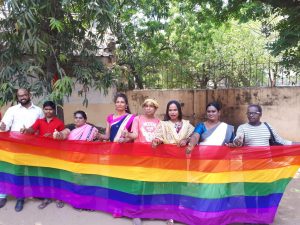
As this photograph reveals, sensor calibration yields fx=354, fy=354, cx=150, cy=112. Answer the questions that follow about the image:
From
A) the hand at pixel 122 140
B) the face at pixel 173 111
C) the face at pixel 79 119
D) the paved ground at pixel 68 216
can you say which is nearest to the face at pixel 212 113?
the face at pixel 173 111

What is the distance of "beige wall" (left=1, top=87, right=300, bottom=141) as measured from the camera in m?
8.74

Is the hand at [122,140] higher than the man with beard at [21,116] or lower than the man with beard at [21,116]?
lower

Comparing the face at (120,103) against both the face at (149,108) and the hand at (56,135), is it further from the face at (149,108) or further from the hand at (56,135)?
the hand at (56,135)

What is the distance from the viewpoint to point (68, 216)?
4316mm

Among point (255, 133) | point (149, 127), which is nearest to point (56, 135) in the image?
point (149, 127)

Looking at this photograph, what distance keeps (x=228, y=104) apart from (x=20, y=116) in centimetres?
610

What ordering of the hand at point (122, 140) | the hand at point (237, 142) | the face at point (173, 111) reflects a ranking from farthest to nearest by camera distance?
the hand at point (122, 140)
the face at point (173, 111)
the hand at point (237, 142)

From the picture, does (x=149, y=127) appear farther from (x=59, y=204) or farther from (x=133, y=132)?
(x=59, y=204)

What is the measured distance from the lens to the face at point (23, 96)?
4.66m

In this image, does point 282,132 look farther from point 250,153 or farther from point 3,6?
point 3,6

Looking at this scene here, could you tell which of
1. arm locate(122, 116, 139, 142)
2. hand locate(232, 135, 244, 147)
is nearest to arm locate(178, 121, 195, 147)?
hand locate(232, 135, 244, 147)

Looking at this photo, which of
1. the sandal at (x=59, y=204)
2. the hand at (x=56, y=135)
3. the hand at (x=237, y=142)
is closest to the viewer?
the hand at (x=237, y=142)

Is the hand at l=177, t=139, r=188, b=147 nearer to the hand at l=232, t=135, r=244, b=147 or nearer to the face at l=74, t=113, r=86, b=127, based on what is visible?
the hand at l=232, t=135, r=244, b=147

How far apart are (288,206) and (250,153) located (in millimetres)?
1232
